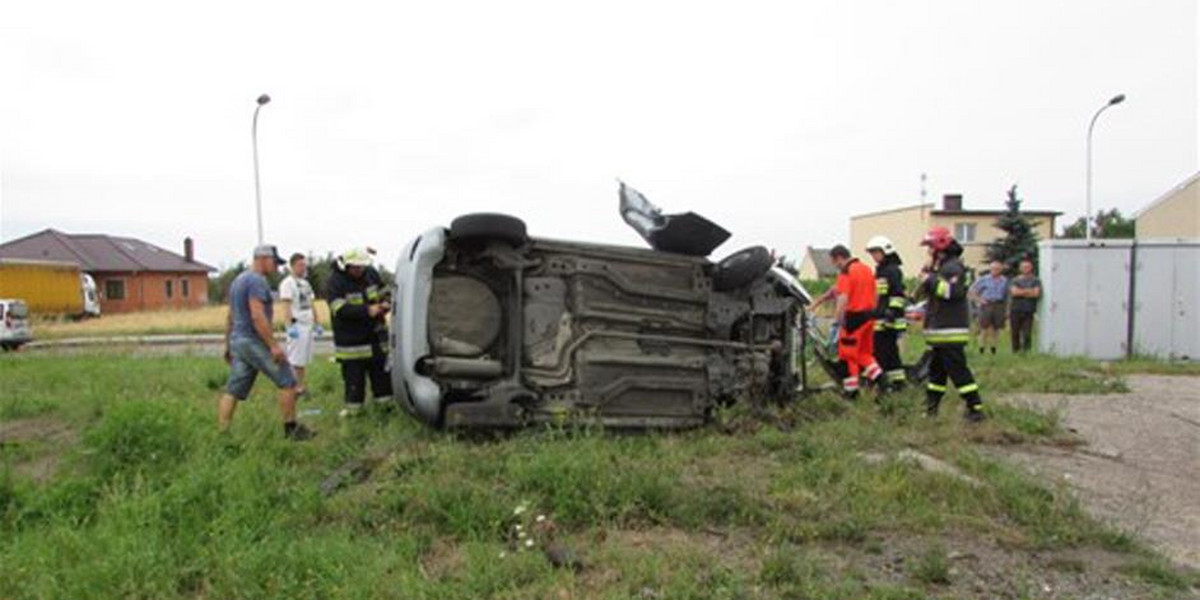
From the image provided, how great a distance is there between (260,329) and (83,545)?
2.49m

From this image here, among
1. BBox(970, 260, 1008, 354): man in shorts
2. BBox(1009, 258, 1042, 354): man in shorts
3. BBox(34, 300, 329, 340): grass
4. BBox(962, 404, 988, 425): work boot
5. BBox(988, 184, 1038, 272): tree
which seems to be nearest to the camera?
BBox(962, 404, 988, 425): work boot

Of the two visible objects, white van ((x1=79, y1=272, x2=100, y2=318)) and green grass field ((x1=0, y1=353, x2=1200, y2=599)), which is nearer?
green grass field ((x1=0, y1=353, x2=1200, y2=599))

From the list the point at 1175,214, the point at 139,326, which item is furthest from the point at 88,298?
the point at 1175,214

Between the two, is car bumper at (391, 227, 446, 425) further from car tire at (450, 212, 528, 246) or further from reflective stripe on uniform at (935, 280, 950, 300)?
reflective stripe on uniform at (935, 280, 950, 300)

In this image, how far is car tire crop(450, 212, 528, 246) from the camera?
5.53m

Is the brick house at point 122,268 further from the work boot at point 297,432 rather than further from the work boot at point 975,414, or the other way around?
the work boot at point 975,414

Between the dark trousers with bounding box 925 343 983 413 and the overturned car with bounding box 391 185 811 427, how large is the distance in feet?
5.37

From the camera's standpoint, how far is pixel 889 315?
7.36 m

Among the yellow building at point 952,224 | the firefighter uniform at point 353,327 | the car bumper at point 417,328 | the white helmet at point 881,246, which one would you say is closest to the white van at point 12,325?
the firefighter uniform at point 353,327

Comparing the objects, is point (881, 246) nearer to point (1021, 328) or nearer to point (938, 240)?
point (938, 240)

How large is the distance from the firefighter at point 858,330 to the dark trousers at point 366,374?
4189 mm

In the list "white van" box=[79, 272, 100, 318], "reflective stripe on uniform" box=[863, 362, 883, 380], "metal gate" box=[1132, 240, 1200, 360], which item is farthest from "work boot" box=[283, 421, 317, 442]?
"white van" box=[79, 272, 100, 318]

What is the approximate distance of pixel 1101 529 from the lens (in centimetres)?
379

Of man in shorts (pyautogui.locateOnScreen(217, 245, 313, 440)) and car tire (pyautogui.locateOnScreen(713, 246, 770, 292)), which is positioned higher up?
car tire (pyautogui.locateOnScreen(713, 246, 770, 292))
